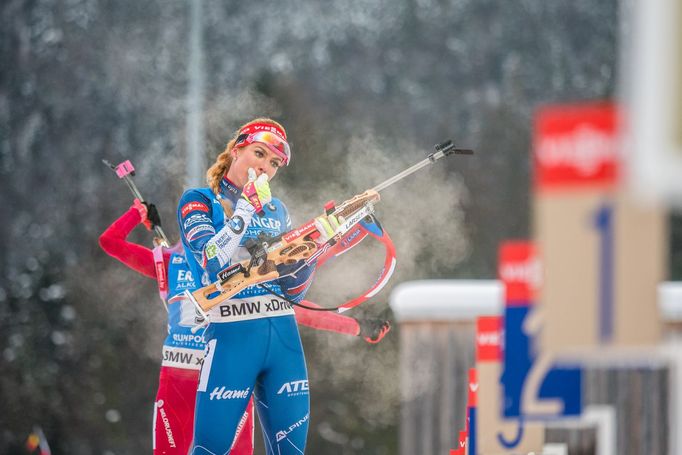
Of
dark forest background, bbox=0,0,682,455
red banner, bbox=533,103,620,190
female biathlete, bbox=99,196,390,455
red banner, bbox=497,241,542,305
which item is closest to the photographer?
red banner, bbox=533,103,620,190

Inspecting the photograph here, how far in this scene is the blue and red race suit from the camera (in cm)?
418

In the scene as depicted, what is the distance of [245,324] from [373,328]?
2.22ft

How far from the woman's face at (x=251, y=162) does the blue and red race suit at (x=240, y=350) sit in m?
0.08

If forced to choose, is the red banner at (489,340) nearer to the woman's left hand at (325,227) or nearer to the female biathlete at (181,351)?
the woman's left hand at (325,227)

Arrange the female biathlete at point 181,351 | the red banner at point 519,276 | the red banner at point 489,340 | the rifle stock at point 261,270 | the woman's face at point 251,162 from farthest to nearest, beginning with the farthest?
the female biathlete at point 181,351, the woman's face at point 251,162, the rifle stock at point 261,270, the red banner at point 489,340, the red banner at point 519,276

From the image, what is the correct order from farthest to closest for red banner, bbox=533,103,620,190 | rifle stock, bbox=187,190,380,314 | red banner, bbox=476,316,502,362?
rifle stock, bbox=187,190,380,314
red banner, bbox=476,316,502,362
red banner, bbox=533,103,620,190

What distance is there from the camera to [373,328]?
189 inches

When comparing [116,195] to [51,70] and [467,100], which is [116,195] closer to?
[51,70]

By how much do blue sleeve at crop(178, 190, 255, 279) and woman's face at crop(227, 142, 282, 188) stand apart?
0.16m

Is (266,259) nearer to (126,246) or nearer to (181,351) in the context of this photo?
(181,351)

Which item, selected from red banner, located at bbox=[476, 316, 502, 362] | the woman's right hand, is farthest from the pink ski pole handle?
red banner, located at bbox=[476, 316, 502, 362]

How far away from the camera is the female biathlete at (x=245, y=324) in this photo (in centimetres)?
418

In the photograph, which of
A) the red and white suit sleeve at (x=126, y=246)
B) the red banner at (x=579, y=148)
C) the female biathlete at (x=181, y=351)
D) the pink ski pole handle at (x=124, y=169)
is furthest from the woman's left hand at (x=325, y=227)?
the red banner at (x=579, y=148)

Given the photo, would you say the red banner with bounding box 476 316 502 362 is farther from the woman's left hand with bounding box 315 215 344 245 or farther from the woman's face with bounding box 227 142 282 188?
the woman's face with bounding box 227 142 282 188
